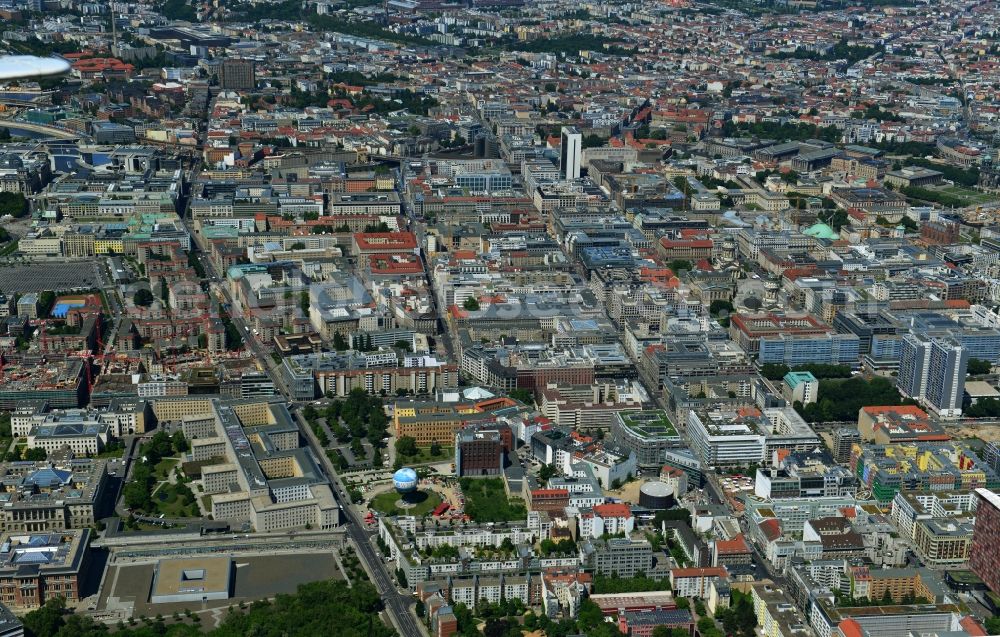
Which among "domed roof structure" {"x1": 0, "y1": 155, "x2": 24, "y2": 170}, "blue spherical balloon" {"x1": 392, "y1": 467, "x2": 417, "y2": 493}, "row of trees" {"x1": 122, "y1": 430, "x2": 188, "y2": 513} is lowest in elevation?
"row of trees" {"x1": 122, "y1": 430, "x2": 188, "y2": 513}

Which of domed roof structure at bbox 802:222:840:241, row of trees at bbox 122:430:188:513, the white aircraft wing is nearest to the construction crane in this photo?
row of trees at bbox 122:430:188:513

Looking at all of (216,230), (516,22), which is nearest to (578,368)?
(216,230)

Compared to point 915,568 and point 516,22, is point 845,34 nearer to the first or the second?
point 516,22

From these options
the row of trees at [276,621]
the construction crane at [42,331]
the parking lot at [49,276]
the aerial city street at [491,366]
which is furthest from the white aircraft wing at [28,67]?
the parking lot at [49,276]

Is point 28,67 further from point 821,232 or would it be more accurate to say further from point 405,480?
point 821,232

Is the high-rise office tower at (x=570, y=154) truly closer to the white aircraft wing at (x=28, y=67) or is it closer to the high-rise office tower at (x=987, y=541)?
the high-rise office tower at (x=987, y=541)

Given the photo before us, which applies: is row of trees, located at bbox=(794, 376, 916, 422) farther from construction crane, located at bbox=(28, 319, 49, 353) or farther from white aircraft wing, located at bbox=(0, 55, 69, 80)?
white aircraft wing, located at bbox=(0, 55, 69, 80)

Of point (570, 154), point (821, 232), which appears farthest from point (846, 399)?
point (570, 154)
